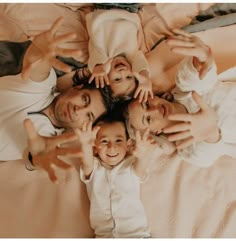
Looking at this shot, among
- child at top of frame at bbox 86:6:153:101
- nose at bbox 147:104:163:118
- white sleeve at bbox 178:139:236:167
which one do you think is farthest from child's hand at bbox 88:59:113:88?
white sleeve at bbox 178:139:236:167

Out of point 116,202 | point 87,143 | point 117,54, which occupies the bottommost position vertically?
point 116,202

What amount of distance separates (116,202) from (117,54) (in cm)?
31

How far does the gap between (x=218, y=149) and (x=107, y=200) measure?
25 centimetres

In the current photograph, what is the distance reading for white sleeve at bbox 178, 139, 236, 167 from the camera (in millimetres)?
894

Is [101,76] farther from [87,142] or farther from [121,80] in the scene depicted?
[87,142]

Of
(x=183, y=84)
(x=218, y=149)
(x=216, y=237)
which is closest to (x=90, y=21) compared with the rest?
(x=183, y=84)

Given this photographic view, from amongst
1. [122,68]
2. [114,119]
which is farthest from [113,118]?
[122,68]

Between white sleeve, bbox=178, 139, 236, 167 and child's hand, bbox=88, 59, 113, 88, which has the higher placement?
child's hand, bbox=88, 59, 113, 88

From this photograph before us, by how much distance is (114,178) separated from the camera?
34.1 inches

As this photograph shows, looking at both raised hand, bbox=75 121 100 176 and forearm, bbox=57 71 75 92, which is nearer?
raised hand, bbox=75 121 100 176

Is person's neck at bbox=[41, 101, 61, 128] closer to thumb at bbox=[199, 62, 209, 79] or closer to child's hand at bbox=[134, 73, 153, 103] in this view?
child's hand at bbox=[134, 73, 153, 103]

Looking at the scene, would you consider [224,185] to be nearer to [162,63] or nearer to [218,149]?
[218,149]

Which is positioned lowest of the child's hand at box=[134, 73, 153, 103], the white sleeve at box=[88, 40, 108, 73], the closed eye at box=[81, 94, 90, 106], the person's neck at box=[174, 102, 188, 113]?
the person's neck at box=[174, 102, 188, 113]

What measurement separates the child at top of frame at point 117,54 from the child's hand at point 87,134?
105mm
